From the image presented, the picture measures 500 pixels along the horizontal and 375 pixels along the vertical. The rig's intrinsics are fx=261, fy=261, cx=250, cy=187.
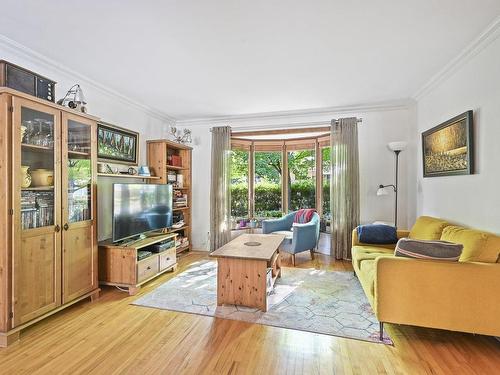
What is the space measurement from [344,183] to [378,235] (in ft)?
3.88

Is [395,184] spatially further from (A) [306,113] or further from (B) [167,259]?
(B) [167,259]

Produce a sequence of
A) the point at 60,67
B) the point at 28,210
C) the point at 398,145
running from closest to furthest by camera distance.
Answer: the point at 28,210
the point at 60,67
the point at 398,145

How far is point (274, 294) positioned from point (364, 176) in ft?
8.47

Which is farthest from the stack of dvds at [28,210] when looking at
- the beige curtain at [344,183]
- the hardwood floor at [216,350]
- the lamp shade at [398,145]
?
the lamp shade at [398,145]

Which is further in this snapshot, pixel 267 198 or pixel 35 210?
pixel 267 198

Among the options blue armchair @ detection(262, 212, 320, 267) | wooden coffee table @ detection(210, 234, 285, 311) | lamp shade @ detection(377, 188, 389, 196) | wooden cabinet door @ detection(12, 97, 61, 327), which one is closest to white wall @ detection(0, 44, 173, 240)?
wooden cabinet door @ detection(12, 97, 61, 327)

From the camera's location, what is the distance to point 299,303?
2.80 metres

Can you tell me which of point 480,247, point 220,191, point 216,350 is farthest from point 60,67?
point 480,247

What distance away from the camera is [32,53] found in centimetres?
258

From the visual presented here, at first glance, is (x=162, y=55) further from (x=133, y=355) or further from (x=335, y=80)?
(x=133, y=355)

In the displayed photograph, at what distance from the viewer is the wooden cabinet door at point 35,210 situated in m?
2.11

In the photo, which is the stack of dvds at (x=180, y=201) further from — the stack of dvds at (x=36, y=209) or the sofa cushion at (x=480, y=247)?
the sofa cushion at (x=480, y=247)

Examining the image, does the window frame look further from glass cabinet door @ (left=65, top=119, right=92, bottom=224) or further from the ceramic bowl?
the ceramic bowl

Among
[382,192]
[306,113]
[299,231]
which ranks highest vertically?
[306,113]
